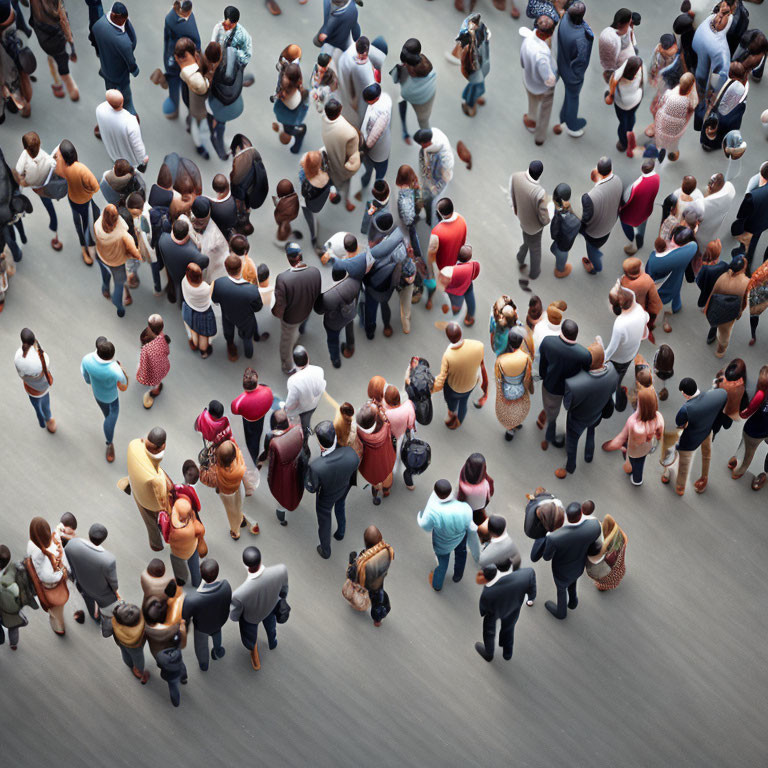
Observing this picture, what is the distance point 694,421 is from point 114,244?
20.7ft

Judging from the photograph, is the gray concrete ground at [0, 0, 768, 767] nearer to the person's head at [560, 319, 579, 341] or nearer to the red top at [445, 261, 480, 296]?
the red top at [445, 261, 480, 296]

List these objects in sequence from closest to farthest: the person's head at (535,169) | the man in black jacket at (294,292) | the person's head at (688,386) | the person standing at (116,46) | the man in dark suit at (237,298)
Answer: the person's head at (688,386), the man in dark suit at (237,298), the man in black jacket at (294,292), the person's head at (535,169), the person standing at (116,46)

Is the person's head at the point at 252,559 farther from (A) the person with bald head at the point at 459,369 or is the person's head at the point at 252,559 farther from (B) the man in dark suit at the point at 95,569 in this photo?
(A) the person with bald head at the point at 459,369

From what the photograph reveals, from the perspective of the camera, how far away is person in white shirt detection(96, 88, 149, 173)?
1562 centimetres

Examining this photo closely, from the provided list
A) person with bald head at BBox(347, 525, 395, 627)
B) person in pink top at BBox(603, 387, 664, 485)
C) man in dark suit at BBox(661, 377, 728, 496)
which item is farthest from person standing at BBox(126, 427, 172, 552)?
man in dark suit at BBox(661, 377, 728, 496)

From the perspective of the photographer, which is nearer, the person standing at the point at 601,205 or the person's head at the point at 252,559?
the person's head at the point at 252,559

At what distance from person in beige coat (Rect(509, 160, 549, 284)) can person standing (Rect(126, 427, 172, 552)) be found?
5.14m

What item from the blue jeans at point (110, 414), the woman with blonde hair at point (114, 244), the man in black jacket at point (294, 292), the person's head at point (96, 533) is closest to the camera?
the person's head at point (96, 533)

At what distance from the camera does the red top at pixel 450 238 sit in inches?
596

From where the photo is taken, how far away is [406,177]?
15.3 meters

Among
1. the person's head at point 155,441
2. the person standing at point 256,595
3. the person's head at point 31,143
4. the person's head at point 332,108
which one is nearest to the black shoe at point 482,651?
the person standing at point 256,595

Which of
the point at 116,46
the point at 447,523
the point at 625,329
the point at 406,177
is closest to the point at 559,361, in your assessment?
the point at 625,329

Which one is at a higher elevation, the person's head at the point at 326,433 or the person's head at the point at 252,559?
the person's head at the point at 326,433

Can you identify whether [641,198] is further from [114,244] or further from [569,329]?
[114,244]
